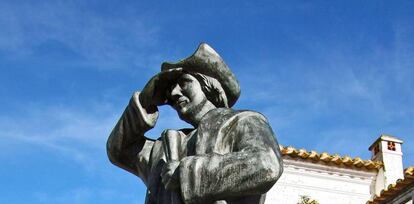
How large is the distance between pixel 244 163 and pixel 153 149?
775mm

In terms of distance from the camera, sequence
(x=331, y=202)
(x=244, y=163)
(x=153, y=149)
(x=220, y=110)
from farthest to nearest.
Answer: (x=331, y=202) < (x=153, y=149) < (x=220, y=110) < (x=244, y=163)

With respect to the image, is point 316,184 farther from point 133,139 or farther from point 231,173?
point 231,173

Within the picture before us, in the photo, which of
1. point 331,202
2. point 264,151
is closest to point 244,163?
point 264,151

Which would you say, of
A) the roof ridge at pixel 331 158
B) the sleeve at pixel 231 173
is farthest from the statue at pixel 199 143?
the roof ridge at pixel 331 158

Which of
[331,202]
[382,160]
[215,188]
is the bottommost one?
[215,188]

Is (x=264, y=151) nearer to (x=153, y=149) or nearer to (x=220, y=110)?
(x=220, y=110)

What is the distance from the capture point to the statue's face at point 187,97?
3.35 metres

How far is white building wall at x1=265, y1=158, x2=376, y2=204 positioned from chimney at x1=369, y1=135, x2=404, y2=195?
0.30 metres

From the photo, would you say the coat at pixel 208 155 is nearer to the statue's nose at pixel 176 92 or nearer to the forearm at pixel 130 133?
the forearm at pixel 130 133

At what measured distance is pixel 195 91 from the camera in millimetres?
3369

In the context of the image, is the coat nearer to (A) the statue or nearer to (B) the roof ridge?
(A) the statue

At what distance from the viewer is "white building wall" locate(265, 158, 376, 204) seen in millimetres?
18109

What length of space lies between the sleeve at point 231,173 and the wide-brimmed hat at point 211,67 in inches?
21.4

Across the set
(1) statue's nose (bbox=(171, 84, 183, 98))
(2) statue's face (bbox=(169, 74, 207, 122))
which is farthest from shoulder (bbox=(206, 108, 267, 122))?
(1) statue's nose (bbox=(171, 84, 183, 98))
